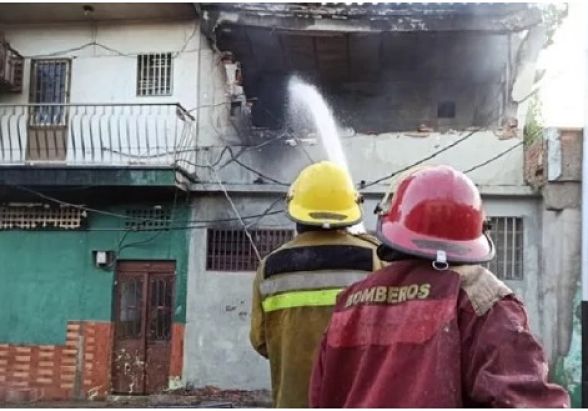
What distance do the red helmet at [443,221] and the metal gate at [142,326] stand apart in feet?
28.9

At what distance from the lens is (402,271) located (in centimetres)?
168

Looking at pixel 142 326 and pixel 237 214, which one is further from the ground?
pixel 237 214

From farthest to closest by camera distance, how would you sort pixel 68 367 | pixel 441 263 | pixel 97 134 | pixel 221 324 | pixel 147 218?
pixel 97 134 → pixel 147 218 → pixel 68 367 → pixel 221 324 → pixel 441 263

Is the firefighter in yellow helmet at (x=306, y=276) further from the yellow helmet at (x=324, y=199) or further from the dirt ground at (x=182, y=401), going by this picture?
the dirt ground at (x=182, y=401)

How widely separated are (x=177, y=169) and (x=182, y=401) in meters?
3.19

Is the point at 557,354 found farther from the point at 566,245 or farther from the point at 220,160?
the point at 220,160

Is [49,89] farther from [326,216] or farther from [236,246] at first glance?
[326,216]

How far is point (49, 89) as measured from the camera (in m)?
10.9

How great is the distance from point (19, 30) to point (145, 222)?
385cm

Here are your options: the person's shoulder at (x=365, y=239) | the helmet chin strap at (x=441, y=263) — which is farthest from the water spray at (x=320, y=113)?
the helmet chin strap at (x=441, y=263)

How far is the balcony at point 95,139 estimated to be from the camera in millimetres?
9867

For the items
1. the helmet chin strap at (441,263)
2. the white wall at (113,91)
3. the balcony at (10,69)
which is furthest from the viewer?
the balcony at (10,69)

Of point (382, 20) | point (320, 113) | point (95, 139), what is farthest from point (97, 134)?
point (382, 20)

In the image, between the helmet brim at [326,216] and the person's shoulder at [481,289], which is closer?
the person's shoulder at [481,289]
